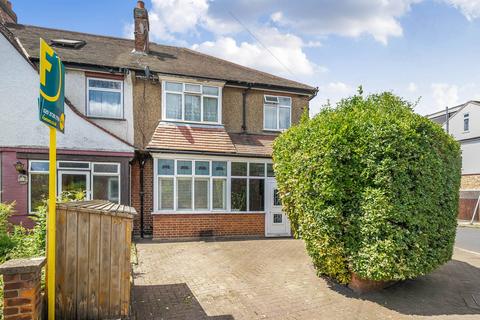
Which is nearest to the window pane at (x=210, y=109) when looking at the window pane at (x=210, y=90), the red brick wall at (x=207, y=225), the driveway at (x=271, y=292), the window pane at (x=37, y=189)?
the window pane at (x=210, y=90)

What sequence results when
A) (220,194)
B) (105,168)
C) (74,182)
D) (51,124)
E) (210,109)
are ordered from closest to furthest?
1. (51,124)
2. (74,182)
3. (105,168)
4. (220,194)
5. (210,109)

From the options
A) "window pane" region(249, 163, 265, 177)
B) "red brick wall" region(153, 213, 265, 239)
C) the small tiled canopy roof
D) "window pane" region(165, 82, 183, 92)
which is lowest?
"red brick wall" region(153, 213, 265, 239)

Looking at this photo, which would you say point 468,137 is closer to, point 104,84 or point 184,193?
point 184,193

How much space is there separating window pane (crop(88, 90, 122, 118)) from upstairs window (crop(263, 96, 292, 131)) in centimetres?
546

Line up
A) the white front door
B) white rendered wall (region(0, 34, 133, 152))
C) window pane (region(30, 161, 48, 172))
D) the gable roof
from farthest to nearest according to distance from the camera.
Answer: the white front door, the gable roof, window pane (region(30, 161, 48, 172)), white rendered wall (region(0, 34, 133, 152))

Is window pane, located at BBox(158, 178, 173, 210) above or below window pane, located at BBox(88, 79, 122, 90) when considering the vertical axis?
below

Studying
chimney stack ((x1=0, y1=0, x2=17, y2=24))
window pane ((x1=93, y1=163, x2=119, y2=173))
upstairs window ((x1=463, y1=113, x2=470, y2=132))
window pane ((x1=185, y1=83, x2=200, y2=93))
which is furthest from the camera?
upstairs window ((x1=463, y1=113, x2=470, y2=132))

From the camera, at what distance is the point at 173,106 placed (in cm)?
1062

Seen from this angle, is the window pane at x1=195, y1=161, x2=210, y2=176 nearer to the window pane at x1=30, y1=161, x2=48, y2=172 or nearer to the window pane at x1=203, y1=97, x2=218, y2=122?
the window pane at x1=203, y1=97, x2=218, y2=122

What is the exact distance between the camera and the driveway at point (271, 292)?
4.78 m

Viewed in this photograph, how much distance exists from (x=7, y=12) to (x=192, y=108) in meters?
9.73

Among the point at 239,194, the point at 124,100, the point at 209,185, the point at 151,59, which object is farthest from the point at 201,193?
the point at 151,59

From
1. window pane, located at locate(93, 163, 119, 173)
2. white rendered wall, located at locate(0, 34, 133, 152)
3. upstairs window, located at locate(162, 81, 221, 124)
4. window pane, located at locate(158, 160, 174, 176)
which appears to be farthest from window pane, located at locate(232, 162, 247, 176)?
white rendered wall, located at locate(0, 34, 133, 152)

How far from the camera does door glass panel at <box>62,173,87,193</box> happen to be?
902 centimetres
